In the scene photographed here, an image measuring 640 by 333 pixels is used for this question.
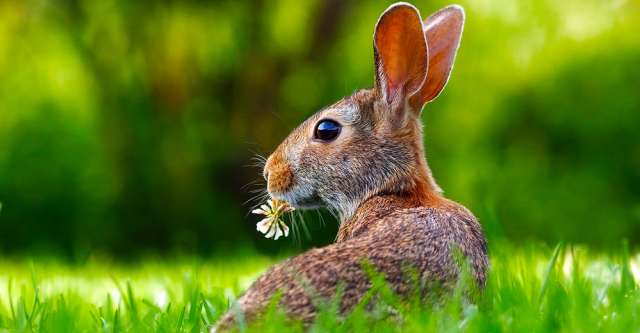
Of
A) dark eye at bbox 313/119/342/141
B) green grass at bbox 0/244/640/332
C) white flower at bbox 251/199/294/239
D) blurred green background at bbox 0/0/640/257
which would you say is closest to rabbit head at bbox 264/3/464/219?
dark eye at bbox 313/119/342/141

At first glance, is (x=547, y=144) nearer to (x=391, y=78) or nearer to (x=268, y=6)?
(x=268, y=6)

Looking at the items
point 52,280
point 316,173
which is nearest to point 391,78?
point 316,173

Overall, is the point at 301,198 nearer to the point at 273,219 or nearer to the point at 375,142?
the point at 273,219

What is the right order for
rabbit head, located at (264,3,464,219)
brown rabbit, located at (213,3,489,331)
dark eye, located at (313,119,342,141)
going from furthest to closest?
dark eye, located at (313,119,342,141) → rabbit head, located at (264,3,464,219) → brown rabbit, located at (213,3,489,331)

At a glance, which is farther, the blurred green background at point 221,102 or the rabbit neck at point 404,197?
the blurred green background at point 221,102

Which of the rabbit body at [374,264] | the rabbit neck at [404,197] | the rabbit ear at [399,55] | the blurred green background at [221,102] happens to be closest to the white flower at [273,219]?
the rabbit neck at [404,197]

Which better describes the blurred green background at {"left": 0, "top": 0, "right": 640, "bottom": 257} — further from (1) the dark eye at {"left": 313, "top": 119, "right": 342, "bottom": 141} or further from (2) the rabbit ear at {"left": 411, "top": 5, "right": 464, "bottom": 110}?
(1) the dark eye at {"left": 313, "top": 119, "right": 342, "bottom": 141}

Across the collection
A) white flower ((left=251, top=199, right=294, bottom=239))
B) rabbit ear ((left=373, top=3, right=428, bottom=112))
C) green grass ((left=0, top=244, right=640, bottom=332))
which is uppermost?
rabbit ear ((left=373, top=3, right=428, bottom=112))

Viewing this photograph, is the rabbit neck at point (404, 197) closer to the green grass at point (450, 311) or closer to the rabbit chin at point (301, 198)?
the rabbit chin at point (301, 198)
